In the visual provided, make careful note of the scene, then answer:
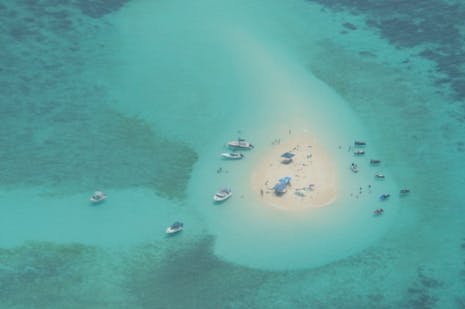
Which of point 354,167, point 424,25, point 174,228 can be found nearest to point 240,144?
point 354,167

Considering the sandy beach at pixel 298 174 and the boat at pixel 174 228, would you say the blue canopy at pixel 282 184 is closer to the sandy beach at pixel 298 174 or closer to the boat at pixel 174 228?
the sandy beach at pixel 298 174

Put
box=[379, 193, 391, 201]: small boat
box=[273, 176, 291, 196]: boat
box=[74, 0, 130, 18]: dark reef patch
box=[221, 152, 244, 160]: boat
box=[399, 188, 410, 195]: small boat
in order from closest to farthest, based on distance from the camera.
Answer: box=[379, 193, 391, 201]: small boat < box=[273, 176, 291, 196]: boat < box=[399, 188, 410, 195]: small boat < box=[221, 152, 244, 160]: boat < box=[74, 0, 130, 18]: dark reef patch

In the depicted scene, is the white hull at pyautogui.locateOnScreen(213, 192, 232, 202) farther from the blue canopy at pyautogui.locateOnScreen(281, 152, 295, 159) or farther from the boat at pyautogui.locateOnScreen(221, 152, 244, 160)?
the blue canopy at pyautogui.locateOnScreen(281, 152, 295, 159)

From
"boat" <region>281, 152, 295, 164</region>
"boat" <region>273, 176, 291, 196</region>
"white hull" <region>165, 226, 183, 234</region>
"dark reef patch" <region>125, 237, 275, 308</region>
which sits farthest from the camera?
"boat" <region>281, 152, 295, 164</region>

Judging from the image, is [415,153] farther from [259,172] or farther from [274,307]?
[274,307]

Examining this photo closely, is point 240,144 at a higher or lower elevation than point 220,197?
higher

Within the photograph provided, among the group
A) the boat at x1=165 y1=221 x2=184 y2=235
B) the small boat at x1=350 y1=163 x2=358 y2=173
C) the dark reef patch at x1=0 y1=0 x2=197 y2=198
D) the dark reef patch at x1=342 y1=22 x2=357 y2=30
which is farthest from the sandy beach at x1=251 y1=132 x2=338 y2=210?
the dark reef patch at x1=342 y1=22 x2=357 y2=30

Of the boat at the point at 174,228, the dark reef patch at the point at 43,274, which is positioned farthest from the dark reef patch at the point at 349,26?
the dark reef patch at the point at 43,274

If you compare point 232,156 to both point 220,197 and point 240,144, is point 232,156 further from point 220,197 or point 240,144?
point 220,197
